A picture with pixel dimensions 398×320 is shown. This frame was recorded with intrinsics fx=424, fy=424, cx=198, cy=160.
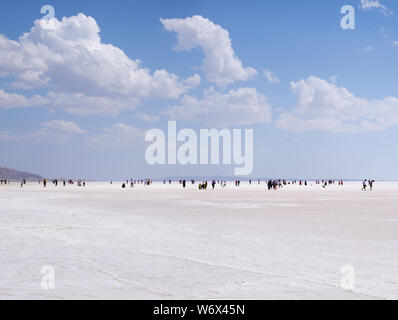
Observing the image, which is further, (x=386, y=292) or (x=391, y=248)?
(x=391, y=248)

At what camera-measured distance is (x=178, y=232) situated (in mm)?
13484

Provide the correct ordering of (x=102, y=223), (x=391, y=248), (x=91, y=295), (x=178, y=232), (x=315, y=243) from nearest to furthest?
(x=91, y=295) < (x=391, y=248) < (x=315, y=243) < (x=178, y=232) < (x=102, y=223)

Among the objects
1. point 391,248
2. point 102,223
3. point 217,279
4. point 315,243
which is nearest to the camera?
point 217,279

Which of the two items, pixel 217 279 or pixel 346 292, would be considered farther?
pixel 217 279

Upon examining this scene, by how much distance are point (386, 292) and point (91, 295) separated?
172 inches

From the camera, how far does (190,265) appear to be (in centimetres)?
838

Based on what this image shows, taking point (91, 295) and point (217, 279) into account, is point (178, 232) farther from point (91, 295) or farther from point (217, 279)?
point (91, 295)

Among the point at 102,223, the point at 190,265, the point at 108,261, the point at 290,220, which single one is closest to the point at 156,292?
the point at 190,265

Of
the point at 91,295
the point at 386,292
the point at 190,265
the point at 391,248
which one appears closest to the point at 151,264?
the point at 190,265

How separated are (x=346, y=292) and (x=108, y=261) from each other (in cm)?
472
